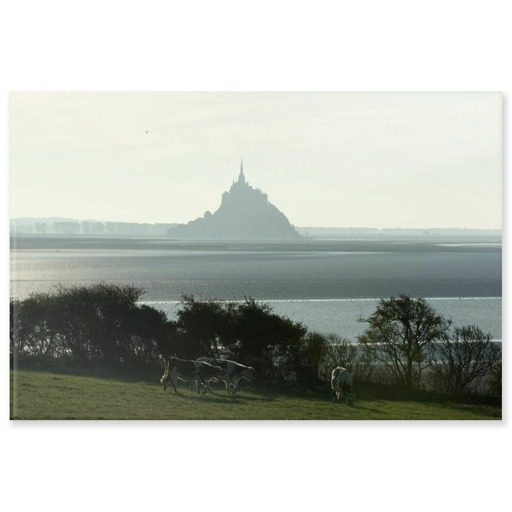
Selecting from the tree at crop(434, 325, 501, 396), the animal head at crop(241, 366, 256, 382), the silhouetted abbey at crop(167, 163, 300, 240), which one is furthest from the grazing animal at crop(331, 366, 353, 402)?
the silhouetted abbey at crop(167, 163, 300, 240)

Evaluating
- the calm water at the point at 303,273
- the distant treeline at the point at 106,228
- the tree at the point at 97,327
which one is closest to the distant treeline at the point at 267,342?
the tree at the point at 97,327

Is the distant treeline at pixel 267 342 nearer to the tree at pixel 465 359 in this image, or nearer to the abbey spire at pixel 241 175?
the tree at pixel 465 359

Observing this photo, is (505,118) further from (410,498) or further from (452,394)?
(410,498)

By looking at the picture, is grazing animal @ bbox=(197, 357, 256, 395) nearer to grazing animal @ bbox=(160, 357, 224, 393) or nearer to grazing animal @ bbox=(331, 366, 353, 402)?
grazing animal @ bbox=(160, 357, 224, 393)

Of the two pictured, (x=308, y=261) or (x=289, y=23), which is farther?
(x=308, y=261)

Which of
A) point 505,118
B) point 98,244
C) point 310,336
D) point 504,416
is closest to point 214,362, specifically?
point 310,336

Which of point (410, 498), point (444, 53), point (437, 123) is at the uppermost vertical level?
point (444, 53)
